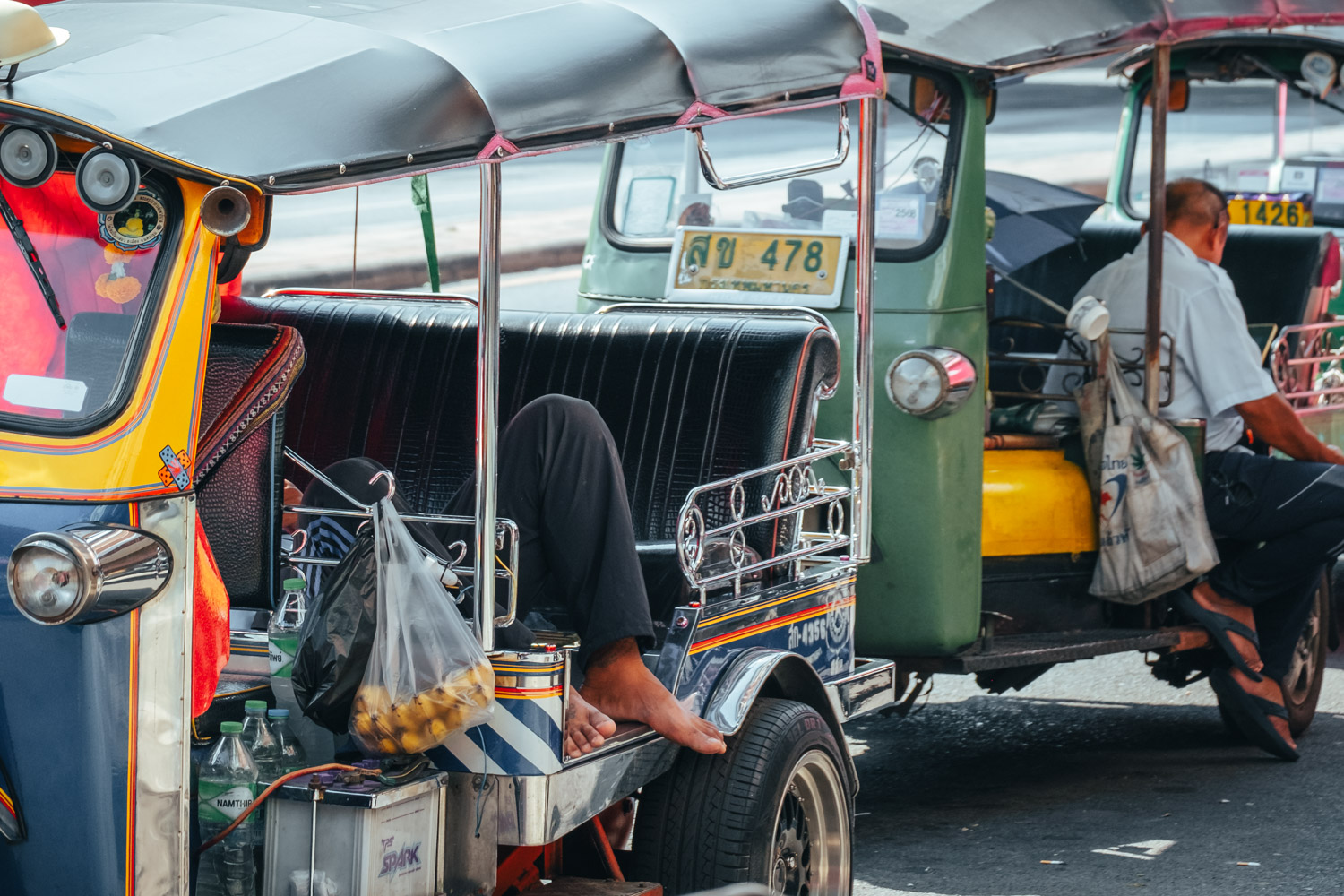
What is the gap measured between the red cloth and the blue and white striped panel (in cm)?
49

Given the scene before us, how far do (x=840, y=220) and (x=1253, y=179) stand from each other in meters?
4.11

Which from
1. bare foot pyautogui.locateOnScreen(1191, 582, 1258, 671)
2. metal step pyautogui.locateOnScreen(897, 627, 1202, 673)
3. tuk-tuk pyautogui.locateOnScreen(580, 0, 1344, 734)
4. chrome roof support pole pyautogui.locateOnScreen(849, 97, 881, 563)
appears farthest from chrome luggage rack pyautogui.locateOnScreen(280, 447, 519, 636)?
bare foot pyautogui.locateOnScreen(1191, 582, 1258, 671)

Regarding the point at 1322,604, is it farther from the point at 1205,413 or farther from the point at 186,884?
the point at 186,884

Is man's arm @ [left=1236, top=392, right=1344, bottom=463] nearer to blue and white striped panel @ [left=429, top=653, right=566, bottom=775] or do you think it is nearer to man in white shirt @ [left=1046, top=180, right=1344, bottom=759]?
man in white shirt @ [left=1046, top=180, right=1344, bottom=759]

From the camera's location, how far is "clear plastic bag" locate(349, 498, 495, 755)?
3191mm

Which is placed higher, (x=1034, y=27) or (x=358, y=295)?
(x=1034, y=27)

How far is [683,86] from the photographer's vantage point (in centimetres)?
370

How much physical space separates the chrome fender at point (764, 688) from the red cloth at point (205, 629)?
119 cm

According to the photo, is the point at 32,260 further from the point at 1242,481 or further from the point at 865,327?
the point at 1242,481

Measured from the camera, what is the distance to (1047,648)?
5.66 m

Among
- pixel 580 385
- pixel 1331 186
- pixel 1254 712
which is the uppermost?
pixel 1331 186

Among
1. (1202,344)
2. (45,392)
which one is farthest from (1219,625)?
(45,392)

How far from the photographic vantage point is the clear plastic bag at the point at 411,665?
3.19 metres

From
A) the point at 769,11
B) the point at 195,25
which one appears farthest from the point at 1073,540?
the point at 195,25
